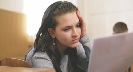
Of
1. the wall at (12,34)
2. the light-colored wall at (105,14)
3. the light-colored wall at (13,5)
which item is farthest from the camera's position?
the light-colored wall at (105,14)

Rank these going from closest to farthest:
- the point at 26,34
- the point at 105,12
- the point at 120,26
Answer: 1. the point at 120,26
2. the point at 26,34
3. the point at 105,12

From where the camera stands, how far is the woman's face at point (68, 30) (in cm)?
70

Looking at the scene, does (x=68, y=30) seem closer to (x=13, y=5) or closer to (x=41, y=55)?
(x=41, y=55)

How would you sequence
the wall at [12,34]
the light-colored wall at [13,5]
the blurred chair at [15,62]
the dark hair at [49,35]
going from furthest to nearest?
the light-colored wall at [13,5], the wall at [12,34], the dark hair at [49,35], the blurred chair at [15,62]

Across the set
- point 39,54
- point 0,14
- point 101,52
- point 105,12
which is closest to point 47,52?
point 39,54

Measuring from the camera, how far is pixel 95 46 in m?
0.45

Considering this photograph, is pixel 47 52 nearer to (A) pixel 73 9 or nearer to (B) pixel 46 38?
(B) pixel 46 38

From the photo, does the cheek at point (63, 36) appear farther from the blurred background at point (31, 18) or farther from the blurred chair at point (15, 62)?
the blurred background at point (31, 18)

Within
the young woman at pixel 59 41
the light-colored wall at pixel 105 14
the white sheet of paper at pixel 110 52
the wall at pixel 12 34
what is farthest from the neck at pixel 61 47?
the light-colored wall at pixel 105 14

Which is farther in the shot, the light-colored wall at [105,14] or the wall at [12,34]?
the light-colored wall at [105,14]

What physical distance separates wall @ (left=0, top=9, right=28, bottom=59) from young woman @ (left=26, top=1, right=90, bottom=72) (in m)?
1.70

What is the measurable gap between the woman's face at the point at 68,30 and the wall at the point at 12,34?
1786mm

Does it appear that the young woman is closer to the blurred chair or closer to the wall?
the blurred chair

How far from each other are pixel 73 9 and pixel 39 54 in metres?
0.23
